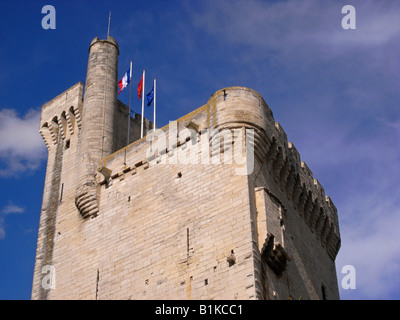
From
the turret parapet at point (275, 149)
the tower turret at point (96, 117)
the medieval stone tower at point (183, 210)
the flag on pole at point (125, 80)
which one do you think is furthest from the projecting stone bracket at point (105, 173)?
the flag on pole at point (125, 80)

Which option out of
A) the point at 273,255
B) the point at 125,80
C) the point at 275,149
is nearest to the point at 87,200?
the point at 125,80

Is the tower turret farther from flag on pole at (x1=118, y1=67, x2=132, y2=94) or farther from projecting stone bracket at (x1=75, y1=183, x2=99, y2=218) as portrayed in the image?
flag on pole at (x1=118, y1=67, x2=132, y2=94)

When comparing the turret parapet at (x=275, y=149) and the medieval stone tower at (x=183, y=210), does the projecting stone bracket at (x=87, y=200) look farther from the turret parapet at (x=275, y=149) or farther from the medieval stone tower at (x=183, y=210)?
the turret parapet at (x=275, y=149)

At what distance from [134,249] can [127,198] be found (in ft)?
6.88

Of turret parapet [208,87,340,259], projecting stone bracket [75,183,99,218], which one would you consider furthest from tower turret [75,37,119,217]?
turret parapet [208,87,340,259]

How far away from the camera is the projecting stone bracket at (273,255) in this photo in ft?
70.3

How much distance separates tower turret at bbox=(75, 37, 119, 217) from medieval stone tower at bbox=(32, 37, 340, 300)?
0.04 m

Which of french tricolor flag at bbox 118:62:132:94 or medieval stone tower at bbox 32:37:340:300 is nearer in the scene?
medieval stone tower at bbox 32:37:340:300

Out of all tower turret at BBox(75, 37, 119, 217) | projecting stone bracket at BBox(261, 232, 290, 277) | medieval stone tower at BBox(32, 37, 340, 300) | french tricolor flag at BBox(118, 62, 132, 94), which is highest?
french tricolor flag at BBox(118, 62, 132, 94)

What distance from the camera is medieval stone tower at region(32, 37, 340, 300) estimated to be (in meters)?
21.6

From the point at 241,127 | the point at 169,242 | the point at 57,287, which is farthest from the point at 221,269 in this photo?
the point at 57,287
